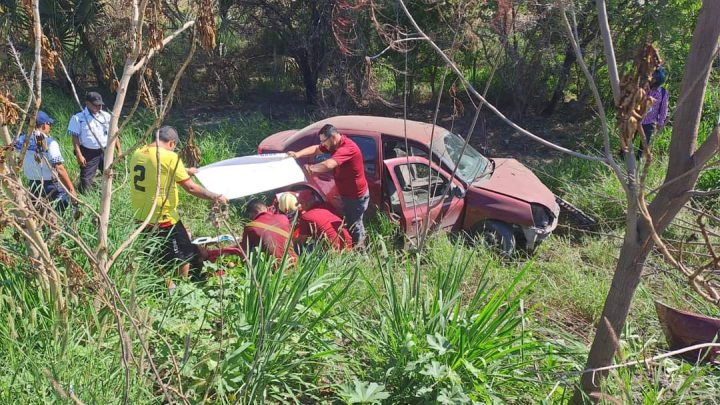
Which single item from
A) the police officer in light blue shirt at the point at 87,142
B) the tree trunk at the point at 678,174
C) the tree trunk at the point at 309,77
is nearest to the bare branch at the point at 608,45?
the tree trunk at the point at 678,174

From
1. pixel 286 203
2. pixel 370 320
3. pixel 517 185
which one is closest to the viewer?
pixel 370 320

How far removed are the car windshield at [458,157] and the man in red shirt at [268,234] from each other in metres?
2.28

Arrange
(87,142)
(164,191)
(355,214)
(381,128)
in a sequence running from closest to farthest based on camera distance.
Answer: (164,191) < (355,214) < (381,128) < (87,142)

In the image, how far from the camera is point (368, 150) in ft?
23.0

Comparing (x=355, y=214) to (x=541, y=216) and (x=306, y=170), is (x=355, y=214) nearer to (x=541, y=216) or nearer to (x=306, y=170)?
(x=306, y=170)

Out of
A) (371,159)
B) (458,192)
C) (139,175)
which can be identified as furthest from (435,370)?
(371,159)

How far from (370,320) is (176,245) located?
2269 mm

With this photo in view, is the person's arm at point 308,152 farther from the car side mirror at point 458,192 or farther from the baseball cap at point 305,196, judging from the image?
the car side mirror at point 458,192

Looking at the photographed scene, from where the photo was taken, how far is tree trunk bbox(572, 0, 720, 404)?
227 centimetres

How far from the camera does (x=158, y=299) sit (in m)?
4.05

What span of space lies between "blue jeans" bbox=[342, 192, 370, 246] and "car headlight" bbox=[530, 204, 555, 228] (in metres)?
1.80

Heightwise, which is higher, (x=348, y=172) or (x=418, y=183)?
(x=348, y=172)

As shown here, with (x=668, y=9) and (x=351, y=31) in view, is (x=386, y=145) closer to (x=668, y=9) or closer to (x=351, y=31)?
(x=351, y=31)

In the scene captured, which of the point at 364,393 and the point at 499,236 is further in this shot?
the point at 499,236
